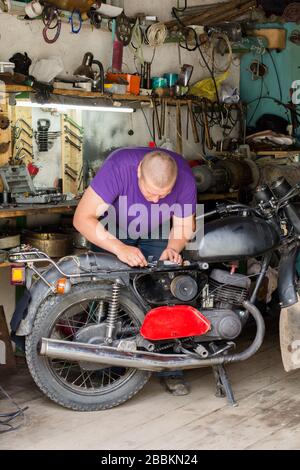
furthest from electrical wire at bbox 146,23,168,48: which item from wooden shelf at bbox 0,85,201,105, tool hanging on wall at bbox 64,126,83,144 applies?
tool hanging on wall at bbox 64,126,83,144

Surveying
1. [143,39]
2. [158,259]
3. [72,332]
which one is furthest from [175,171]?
[143,39]

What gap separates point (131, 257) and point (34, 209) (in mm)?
1091

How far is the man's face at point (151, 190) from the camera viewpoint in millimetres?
3563

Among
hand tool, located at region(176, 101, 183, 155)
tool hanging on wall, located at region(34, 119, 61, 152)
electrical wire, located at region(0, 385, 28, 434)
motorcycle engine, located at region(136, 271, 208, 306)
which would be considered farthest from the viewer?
hand tool, located at region(176, 101, 183, 155)

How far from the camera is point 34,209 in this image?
4410mm

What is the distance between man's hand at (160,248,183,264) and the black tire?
10.3 inches

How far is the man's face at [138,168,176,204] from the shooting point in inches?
140

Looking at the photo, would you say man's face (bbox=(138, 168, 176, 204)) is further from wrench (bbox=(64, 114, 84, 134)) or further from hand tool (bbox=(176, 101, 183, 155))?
hand tool (bbox=(176, 101, 183, 155))

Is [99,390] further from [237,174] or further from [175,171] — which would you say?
[237,174]

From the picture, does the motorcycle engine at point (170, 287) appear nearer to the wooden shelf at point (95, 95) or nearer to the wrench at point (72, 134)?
the wooden shelf at point (95, 95)

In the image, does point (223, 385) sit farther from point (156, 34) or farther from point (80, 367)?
point (156, 34)

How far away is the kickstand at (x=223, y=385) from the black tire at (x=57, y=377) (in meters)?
0.41

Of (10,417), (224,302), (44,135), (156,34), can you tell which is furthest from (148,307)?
(156,34)

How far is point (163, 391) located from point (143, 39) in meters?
3.07
